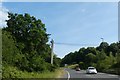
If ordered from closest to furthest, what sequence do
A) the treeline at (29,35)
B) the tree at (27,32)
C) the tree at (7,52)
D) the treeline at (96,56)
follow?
the tree at (7,52)
the treeline at (29,35)
the tree at (27,32)
the treeline at (96,56)

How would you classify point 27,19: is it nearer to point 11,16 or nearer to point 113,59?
point 11,16

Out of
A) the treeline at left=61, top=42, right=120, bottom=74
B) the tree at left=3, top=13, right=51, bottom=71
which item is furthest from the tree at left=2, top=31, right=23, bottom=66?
the treeline at left=61, top=42, right=120, bottom=74

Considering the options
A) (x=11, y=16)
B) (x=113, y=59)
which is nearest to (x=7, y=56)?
(x=11, y=16)

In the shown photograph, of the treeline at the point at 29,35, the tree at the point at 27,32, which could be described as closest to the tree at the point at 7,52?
the treeline at the point at 29,35

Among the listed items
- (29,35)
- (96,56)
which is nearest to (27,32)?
(29,35)

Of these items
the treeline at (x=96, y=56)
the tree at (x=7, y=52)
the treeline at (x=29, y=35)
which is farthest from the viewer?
the treeline at (x=96, y=56)

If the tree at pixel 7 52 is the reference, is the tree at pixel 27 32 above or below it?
above

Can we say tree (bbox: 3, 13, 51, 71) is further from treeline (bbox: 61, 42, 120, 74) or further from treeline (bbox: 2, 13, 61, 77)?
treeline (bbox: 61, 42, 120, 74)

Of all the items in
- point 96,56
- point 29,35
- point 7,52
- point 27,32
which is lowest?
point 7,52

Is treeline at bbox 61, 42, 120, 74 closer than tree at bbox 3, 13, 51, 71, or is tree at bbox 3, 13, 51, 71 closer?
tree at bbox 3, 13, 51, 71

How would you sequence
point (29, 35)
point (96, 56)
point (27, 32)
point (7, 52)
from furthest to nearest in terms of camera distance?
point (96, 56) < point (27, 32) < point (29, 35) < point (7, 52)

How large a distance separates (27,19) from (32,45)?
184 inches

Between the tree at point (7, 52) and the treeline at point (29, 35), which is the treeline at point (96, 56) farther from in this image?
the tree at point (7, 52)

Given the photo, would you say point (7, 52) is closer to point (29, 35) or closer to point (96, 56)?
point (29, 35)
